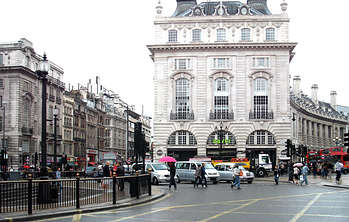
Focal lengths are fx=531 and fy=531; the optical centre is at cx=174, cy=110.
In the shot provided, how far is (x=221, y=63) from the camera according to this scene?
2729 inches

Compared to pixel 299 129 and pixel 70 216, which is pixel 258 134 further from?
pixel 70 216

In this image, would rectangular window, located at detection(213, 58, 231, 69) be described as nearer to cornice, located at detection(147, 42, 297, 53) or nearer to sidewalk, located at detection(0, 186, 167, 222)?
cornice, located at detection(147, 42, 297, 53)

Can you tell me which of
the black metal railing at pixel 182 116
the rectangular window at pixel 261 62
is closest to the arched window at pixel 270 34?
the rectangular window at pixel 261 62

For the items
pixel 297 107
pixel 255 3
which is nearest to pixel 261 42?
pixel 255 3

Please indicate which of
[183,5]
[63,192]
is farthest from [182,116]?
[63,192]

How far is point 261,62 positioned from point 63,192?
5381 centimetres

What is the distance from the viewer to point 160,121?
6969cm

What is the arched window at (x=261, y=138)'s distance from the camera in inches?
2677

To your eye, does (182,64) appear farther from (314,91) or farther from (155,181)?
(314,91)

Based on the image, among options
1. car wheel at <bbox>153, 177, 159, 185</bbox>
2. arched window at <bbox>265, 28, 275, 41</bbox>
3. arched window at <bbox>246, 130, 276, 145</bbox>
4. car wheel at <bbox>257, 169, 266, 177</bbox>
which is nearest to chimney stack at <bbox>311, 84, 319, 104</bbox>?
arched window at <bbox>265, 28, 275, 41</bbox>

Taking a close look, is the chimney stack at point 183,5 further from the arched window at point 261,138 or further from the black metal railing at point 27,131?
the black metal railing at point 27,131

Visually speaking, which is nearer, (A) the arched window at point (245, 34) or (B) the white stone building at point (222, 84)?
(B) the white stone building at point (222, 84)

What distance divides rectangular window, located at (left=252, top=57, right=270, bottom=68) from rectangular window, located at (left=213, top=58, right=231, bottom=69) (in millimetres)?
3360

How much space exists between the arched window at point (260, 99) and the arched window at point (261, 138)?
206 centimetres
